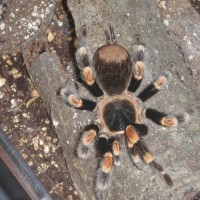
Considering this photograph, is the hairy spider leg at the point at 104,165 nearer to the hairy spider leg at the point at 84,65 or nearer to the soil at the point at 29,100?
the hairy spider leg at the point at 84,65

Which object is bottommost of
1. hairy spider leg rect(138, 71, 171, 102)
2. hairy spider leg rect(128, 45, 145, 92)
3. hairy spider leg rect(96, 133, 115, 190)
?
hairy spider leg rect(96, 133, 115, 190)

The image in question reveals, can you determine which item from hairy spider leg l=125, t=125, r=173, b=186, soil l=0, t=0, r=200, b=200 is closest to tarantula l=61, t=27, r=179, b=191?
hairy spider leg l=125, t=125, r=173, b=186

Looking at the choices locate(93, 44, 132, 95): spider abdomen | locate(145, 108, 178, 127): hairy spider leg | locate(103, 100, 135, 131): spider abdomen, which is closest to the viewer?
locate(93, 44, 132, 95): spider abdomen

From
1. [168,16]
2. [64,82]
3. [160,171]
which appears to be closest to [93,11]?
[64,82]

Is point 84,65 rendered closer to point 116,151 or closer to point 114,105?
point 114,105

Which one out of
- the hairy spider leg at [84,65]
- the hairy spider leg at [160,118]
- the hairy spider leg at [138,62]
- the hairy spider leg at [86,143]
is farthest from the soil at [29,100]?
the hairy spider leg at [160,118]

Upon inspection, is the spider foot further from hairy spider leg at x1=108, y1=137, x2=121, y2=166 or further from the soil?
the soil

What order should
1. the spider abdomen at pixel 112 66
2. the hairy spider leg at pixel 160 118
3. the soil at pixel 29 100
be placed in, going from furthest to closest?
the soil at pixel 29 100 < the hairy spider leg at pixel 160 118 < the spider abdomen at pixel 112 66

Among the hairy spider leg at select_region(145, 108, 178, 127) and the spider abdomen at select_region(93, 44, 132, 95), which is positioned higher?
the spider abdomen at select_region(93, 44, 132, 95)
